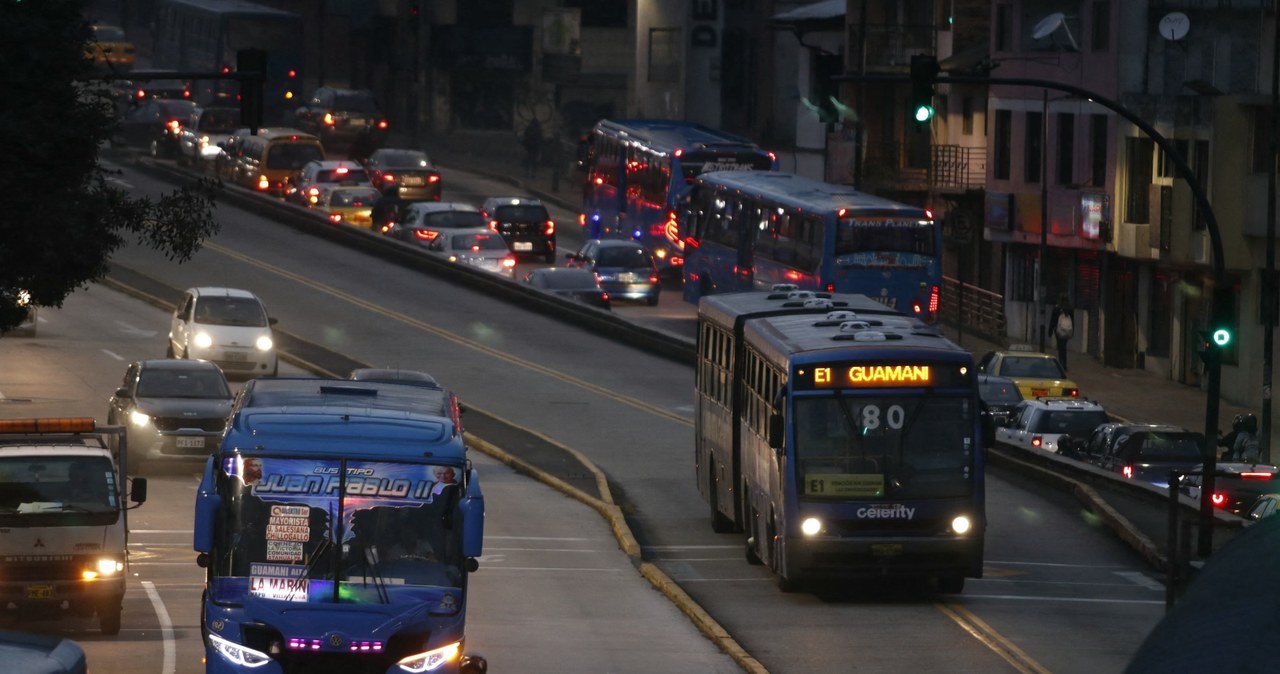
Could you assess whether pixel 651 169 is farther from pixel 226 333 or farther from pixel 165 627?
pixel 165 627

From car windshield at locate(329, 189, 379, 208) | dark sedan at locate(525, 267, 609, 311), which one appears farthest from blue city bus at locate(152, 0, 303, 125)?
dark sedan at locate(525, 267, 609, 311)

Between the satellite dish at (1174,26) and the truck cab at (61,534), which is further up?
the satellite dish at (1174,26)

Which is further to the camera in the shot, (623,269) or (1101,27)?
(1101,27)

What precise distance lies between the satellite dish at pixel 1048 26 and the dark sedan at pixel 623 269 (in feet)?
42.0

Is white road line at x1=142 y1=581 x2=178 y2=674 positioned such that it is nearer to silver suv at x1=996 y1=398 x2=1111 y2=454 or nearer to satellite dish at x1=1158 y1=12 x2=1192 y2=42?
silver suv at x1=996 y1=398 x2=1111 y2=454

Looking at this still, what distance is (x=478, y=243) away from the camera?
62.7 m

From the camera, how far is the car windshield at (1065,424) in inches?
1607

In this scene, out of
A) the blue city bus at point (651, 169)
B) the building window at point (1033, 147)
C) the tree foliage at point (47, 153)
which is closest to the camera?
the tree foliage at point (47, 153)

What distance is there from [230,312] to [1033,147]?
29127 millimetres

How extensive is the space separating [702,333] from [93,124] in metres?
11.7

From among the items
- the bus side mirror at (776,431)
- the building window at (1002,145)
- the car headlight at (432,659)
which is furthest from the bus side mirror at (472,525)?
the building window at (1002,145)

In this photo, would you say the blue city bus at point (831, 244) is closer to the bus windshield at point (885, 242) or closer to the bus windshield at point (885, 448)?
the bus windshield at point (885, 242)

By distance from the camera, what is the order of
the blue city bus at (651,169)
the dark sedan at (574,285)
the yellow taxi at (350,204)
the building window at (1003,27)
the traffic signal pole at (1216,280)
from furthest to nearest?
the yellow taxi at (350,204) < the building window at (1003,27) < the blue city bus at (651,169) < the dark sedan at (574,285) < the traffic signal pole at (1216,280)

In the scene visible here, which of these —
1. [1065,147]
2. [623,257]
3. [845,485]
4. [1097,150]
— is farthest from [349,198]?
[845,485]
